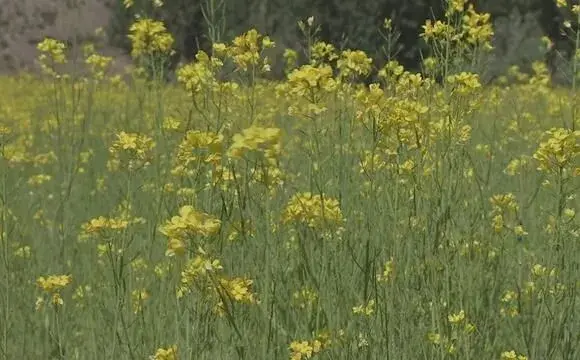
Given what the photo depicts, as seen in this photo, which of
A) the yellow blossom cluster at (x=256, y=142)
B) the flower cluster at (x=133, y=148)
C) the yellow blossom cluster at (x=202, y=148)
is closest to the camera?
the yellow blossom cluster at (x=256, y=142)

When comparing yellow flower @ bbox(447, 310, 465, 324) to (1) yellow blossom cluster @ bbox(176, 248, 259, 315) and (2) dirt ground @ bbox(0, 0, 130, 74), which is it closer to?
(1) yellow blossom cluster @ bbox(176, 248, 259, 315)

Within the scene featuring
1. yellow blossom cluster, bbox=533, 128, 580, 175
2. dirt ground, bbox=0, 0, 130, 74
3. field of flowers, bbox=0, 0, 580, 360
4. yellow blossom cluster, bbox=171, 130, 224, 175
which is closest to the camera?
yellow blossom cluster, bbox=171, 130, 224, 175

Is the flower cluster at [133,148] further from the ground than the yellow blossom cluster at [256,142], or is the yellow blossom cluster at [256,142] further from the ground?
the yellow blossom cluster at [256,142]

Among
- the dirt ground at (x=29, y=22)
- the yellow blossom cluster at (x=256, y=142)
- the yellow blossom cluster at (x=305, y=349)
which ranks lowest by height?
the dirt ground at (x=29, y=22)

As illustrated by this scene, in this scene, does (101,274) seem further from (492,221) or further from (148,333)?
(492,221)

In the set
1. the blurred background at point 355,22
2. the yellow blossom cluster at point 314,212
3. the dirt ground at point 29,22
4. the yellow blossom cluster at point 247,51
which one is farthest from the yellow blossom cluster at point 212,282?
the dirt ground at point 29,22

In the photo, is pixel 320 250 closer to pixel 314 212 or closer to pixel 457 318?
pixel 314 212

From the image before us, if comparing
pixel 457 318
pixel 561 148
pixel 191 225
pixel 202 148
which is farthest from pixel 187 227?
pixel 561 148

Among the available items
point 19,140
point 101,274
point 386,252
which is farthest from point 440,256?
point 19,140

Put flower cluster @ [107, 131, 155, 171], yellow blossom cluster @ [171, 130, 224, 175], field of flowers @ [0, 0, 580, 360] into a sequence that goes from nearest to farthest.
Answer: yellow blossom cluster @ [171, 130, 224, 175] < field of flowers @ [0, 0, 580, 360] < flower cluster @ [107, 131, 155, 171]

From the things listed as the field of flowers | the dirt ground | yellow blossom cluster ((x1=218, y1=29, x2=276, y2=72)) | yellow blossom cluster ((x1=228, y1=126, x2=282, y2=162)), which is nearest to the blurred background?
the dirt ground

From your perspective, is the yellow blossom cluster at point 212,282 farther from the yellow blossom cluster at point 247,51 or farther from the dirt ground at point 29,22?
the dirt ground at point 29,22

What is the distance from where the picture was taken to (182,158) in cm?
209

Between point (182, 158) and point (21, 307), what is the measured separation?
140cm
